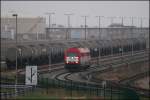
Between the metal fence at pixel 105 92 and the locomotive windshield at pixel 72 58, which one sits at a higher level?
the locomotive windshield at pixel 72 58

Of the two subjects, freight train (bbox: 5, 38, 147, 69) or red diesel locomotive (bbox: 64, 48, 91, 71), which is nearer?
red diesel locomotive (bbox: 64, 48, 91, 71)

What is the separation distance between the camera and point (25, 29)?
575ft

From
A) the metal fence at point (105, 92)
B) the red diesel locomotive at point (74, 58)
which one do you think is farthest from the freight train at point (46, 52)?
the metal fence at point (105, 92)

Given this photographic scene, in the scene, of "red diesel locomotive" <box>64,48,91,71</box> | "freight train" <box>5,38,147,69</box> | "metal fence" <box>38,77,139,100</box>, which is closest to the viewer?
"metal fence" <box>38,77,139,100</box>

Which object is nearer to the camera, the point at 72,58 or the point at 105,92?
the point at 105,92

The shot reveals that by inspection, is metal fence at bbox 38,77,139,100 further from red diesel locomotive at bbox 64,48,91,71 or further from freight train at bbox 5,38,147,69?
freight train at bbox 5,38,147,69

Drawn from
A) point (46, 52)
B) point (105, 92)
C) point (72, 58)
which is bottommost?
point (105, 92)

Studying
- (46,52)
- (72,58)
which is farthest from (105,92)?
(46,52)

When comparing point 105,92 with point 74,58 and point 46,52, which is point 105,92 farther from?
point 46,52

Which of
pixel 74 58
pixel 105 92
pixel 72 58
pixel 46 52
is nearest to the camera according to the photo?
pixel 105 92

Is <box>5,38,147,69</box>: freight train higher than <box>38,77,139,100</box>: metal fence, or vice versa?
<box>5,38,147,69</box>: freight train

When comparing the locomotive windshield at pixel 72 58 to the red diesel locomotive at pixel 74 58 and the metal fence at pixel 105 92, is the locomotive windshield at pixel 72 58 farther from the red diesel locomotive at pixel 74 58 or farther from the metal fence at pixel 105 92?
Result: the metal fence at pixel 105 92

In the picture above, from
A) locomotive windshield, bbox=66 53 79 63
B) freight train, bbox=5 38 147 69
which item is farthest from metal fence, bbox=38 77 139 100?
freight train, bbox=5 38 147 69

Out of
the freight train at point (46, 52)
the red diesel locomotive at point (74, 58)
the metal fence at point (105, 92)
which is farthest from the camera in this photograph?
the freight train at point (46, 52)
